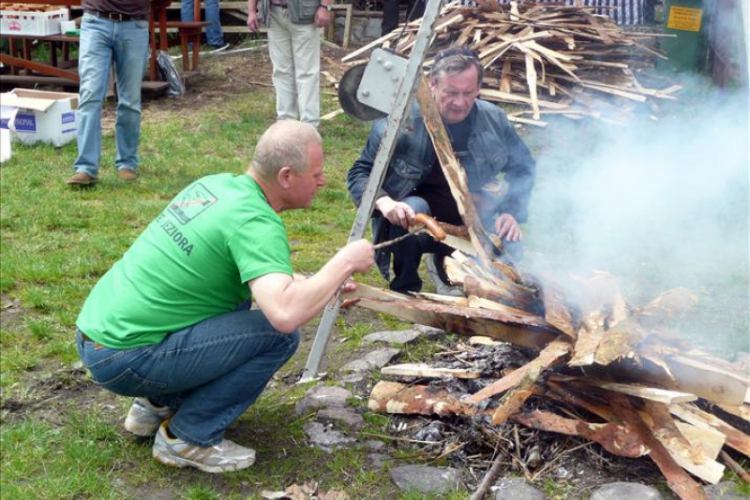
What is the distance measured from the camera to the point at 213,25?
1315cm

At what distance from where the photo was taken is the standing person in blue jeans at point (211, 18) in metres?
12.9

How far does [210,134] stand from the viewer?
28.7 ft

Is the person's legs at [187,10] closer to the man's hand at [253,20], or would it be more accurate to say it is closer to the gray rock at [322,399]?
the man's hand at [253,20]

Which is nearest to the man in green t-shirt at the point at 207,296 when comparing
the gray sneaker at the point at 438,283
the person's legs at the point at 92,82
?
the gray sneaker at the point at 438,283

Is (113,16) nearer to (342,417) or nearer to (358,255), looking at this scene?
(342,417)

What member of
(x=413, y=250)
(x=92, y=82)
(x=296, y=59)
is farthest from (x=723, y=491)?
(x=296, y=59)

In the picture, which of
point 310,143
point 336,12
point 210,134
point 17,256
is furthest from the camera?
point 336,12

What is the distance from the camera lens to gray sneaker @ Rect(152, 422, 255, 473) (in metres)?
3.31

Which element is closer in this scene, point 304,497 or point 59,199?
point 304,497

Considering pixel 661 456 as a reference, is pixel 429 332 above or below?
below

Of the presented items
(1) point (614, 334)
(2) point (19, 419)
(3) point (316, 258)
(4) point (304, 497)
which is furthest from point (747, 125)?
(2) point (19, 419)

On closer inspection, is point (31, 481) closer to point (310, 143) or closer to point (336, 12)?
point (310, 143)

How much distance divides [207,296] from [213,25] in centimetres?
1079

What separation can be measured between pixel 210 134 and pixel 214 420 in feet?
19.2
